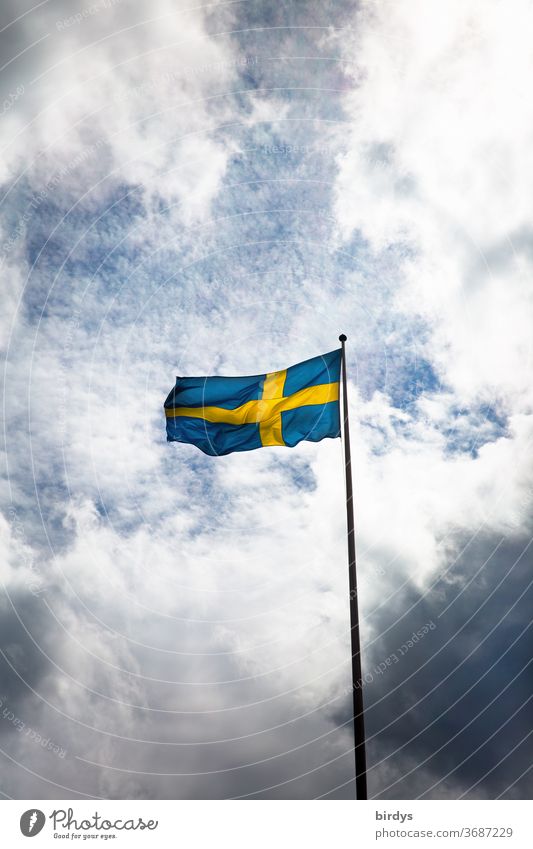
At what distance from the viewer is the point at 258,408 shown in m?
14.7

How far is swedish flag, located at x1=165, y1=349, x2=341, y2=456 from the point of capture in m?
13.7

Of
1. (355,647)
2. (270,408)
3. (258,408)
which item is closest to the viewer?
(355,647)

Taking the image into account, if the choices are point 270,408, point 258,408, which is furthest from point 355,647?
point 258,408

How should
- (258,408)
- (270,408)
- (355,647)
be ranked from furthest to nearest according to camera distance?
1. (258,408)
2. (270,408)
3. (355,647)

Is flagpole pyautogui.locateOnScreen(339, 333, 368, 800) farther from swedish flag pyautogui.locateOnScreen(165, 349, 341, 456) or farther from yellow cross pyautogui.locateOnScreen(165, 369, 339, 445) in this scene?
yellow cross pyautogui.locateOnScreen(165, 369, 339, 445)

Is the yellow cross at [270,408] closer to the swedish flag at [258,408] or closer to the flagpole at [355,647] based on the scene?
the swedish flag at [258,408]

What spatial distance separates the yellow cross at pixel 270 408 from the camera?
13.9 m

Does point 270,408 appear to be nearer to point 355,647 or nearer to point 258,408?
point 258,408

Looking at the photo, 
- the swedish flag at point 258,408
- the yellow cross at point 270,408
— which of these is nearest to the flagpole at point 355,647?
the swedish flag at point 258,408

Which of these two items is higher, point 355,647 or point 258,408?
point 258,408

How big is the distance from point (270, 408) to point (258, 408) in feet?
1.46
